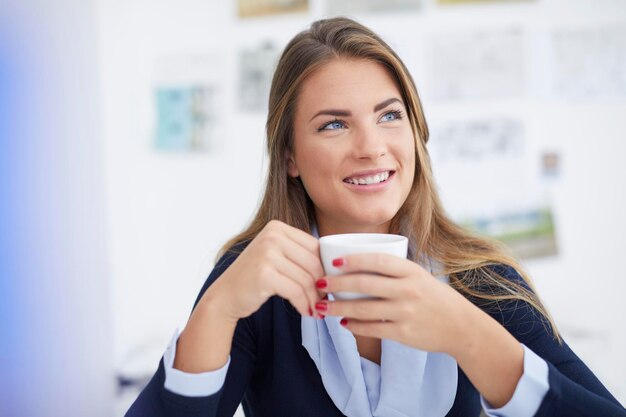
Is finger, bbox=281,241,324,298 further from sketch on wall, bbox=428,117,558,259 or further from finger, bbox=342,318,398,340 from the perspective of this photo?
sketch on wall, bbox=428,117,558,259

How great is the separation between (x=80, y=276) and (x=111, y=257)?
0.52m

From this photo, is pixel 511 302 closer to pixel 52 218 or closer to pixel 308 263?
pixel 308 263

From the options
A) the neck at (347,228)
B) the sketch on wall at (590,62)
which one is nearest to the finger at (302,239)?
the neck at (347,228)

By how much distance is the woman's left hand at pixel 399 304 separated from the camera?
0.68 meters

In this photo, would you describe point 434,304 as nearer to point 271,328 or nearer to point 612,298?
point 271,328

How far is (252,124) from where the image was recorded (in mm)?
2240

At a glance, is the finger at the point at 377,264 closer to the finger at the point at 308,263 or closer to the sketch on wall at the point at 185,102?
the finger at the point at 308,263

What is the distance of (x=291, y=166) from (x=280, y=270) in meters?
0.55

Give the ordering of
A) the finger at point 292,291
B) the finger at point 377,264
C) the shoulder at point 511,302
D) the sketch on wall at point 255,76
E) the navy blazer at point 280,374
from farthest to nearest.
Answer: the sketch on wall at point 255,76
the shoulder at point 511,302
the navy blazer at point 280,374
the finger at point 292,291
the finger at point 377,264

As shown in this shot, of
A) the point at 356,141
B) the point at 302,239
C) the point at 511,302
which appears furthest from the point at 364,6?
the point at 302,239

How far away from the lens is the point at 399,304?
693mm

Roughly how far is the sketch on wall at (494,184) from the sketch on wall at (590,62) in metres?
0.26

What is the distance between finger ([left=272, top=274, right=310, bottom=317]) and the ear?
0.54m

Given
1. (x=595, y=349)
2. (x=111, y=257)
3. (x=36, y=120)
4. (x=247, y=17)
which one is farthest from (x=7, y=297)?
(x=595, y=349)
